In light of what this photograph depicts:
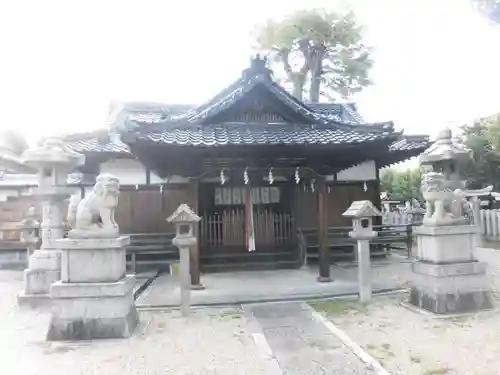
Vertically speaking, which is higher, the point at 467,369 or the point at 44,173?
the point at 44,173

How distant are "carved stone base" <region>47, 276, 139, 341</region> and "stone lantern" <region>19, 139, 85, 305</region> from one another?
8.67 feet

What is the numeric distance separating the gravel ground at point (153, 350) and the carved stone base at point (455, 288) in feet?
10.8

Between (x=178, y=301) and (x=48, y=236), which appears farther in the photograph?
(x=48, y=236)

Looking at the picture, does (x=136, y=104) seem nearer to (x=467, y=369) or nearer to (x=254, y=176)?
(x=254, y=176)

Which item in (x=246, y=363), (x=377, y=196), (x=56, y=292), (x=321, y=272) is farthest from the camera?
(x=377, y=196)

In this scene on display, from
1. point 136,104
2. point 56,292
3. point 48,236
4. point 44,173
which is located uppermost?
point 136,104

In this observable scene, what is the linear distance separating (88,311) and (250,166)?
513 centimetres

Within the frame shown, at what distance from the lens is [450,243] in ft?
23.7

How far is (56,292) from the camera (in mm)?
6176

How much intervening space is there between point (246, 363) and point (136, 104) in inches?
552

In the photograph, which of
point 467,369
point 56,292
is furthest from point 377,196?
point 56,292

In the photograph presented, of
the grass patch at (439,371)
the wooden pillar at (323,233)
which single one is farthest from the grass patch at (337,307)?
the grass patch at (439,371)

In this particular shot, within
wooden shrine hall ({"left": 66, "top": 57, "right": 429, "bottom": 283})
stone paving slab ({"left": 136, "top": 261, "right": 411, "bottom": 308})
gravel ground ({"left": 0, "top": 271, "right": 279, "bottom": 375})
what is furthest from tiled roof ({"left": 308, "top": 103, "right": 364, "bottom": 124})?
gravel ground ({"left": 0, "top": 271, "right": 279, "bottom": 375})

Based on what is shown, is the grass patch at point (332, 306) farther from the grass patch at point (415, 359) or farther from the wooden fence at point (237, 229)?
the wooden fence at point (237, 229)
